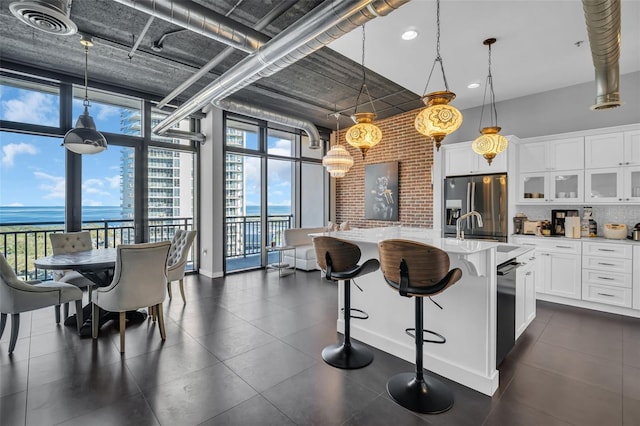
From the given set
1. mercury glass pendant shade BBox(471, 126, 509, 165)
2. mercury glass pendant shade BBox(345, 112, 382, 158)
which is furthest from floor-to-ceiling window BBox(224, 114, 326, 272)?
mercury glass pendant shade BBox(471, 126, 509, 165)

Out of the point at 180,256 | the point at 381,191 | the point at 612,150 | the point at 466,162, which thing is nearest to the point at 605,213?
the point at 612,150

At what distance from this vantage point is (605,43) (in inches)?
99.3

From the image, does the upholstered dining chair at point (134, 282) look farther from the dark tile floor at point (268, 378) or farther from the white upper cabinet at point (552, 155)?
the white upper cabinet at point (552, 155)

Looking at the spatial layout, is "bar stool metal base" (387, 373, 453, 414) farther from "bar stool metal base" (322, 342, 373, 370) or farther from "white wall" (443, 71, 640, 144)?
"white wall" (443, 71, 640, 144)

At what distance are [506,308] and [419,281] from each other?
109 centimetres

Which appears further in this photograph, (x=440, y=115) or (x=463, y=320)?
(x=440, y=115)

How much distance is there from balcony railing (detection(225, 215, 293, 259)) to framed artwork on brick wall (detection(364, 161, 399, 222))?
6.82ft

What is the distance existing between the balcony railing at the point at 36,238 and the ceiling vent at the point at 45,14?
3719 mm

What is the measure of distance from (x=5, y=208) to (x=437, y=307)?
19.4 ft

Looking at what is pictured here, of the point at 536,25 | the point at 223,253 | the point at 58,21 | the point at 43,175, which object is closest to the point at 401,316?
the point at 536,25

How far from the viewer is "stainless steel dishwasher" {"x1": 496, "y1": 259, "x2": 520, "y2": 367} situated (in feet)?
7.78

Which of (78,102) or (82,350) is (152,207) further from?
(82,350)

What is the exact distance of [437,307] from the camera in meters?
2.48

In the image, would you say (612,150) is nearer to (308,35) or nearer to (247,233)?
(308,35)
